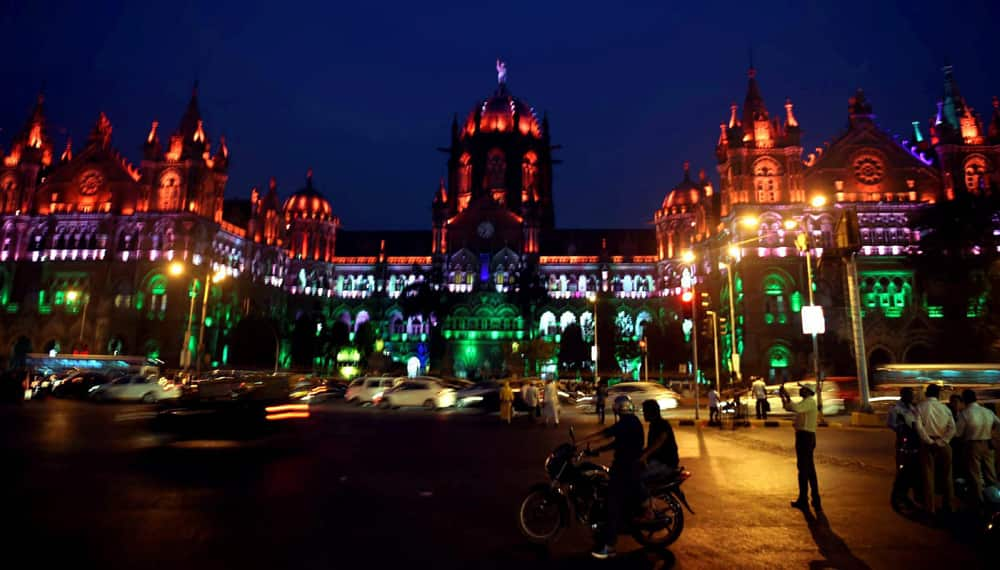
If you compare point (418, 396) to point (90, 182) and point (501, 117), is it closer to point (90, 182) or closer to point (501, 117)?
point (90, 182)

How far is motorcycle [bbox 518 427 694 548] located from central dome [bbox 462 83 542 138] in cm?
→ 8389

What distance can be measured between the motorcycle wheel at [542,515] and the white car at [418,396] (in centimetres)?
2472

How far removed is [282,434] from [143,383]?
60.1 feet

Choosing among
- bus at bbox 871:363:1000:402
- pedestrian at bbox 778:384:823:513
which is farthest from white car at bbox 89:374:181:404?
bus at bbox 871:363:1000:402

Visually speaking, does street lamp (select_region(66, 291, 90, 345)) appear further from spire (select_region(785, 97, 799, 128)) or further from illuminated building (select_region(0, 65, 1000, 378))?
spire (select_region(785, 97, 799, 128))

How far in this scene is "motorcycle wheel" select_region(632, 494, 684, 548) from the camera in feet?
24.9

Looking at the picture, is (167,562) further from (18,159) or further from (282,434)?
(18,159)

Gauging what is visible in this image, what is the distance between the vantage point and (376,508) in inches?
367

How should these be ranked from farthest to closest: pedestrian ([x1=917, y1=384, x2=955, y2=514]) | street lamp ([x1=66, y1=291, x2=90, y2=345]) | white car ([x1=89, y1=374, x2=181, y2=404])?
street lamp ([x1=66, y1=291, x2=90, y2=345]), white car ([x1=89, y1=374, x2=181, y2=404]), pedestrian ([x1=917, y1=384, x2=955, y2=514])

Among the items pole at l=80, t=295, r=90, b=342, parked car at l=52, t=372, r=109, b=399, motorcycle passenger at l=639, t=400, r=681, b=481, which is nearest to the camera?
motorcycle passenger at l=639, t=400, r=681, b=481

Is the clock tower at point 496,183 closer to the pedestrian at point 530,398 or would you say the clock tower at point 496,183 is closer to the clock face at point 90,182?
the clock face at point 90,182

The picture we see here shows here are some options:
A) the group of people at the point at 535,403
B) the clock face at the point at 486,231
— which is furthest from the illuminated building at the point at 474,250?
the group of people at the point at 535,403

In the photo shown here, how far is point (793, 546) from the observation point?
301 inches

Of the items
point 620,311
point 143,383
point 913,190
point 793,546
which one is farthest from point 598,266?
point 793,546
